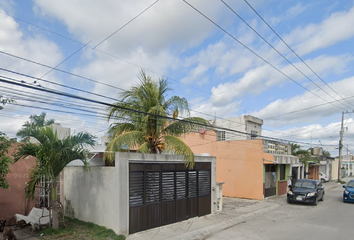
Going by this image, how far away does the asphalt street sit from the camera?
8.88m

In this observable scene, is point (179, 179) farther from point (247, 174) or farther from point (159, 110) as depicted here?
point (247, 174)

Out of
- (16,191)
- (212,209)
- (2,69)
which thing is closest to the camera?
(2,69)

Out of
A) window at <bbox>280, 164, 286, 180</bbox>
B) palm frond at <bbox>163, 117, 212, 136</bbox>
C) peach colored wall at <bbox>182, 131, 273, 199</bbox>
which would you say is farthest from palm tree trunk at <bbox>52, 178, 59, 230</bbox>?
window at <bbox>280, 164, 286, 180</bbox>

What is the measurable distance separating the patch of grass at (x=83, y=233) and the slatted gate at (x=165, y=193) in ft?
2.53

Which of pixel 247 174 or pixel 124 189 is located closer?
pixel 124 189

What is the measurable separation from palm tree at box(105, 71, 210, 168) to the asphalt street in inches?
128

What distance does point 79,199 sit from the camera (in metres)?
10.3

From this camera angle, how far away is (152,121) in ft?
35.5

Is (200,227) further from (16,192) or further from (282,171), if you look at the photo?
(282,171)

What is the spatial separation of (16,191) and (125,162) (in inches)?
198

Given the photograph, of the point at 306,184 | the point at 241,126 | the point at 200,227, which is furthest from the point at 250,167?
the point at 200,227

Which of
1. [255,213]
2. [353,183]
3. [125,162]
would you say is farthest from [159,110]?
[353,183]

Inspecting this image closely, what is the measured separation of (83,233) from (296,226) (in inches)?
323

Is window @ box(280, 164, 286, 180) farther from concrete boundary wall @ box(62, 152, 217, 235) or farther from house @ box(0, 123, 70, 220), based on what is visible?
house @ box(0, 123, 70, 220)
